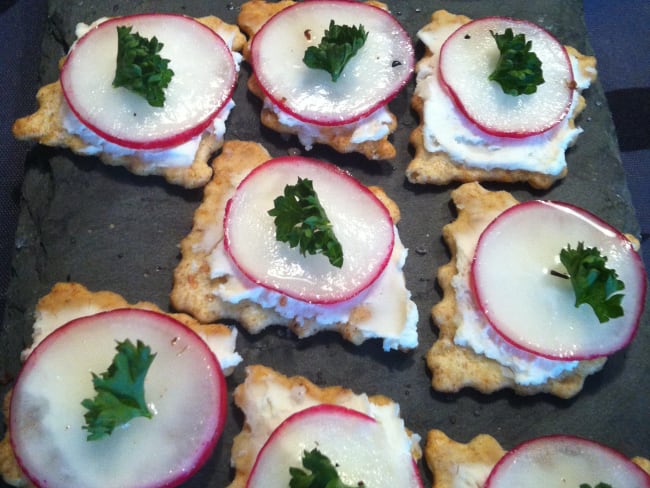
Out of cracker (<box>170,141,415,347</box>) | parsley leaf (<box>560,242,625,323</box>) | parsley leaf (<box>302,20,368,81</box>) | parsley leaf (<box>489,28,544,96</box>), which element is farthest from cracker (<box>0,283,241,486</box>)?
parsley leaf (<box>489,28,544,96</box>)

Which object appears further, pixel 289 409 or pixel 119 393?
pixel 289 409

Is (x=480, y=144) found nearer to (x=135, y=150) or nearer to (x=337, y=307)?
(x=337, y=307)

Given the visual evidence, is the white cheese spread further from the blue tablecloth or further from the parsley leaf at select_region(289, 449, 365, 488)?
the blue tablecloth

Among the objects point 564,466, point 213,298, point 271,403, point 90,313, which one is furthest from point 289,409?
point 564,466

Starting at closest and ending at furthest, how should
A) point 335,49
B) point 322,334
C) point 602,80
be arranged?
point 322,334
point 335,49
point 602,80

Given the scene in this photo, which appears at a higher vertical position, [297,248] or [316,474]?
[297,248]

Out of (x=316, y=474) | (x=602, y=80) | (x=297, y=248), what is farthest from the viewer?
(x=602, y=80)
